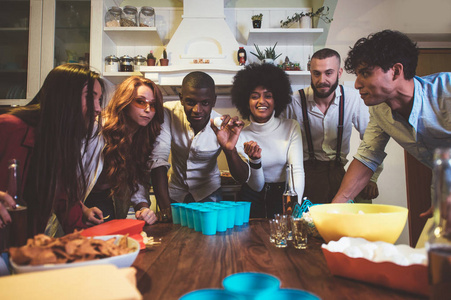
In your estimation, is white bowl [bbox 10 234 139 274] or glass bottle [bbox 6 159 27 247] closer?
white bowl [bbox 10 234 139 274]

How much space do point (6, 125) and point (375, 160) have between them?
5.11ft

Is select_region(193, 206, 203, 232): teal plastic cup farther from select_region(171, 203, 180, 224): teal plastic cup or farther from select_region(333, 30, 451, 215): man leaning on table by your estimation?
select_region(333, 30, 451, 215): man leaning on table

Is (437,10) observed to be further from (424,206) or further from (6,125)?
(6,125)

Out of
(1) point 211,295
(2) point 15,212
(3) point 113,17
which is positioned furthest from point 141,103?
(3) point 113,17

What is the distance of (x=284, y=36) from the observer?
3225mm

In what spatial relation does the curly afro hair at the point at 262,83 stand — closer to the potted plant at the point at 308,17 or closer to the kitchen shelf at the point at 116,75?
the potted plant at the point at 308,17

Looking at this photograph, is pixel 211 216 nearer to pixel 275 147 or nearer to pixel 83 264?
pixel 83 264

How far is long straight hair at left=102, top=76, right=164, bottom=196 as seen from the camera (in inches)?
65.0

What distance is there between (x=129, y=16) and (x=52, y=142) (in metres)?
2.58

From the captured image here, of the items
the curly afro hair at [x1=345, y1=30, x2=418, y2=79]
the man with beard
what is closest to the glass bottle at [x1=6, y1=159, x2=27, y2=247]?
the curly afro hair at [x1=345, y1=30, x2=418, y2=79]

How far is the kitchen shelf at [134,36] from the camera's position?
123 inches

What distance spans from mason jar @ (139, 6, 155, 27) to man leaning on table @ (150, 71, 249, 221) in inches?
61.7

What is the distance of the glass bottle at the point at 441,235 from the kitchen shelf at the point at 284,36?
2883 mm

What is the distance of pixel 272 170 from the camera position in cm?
200
